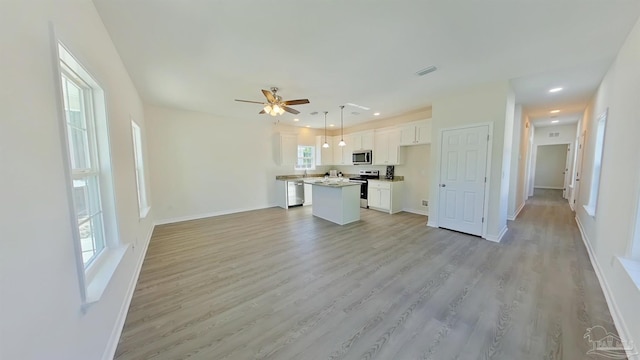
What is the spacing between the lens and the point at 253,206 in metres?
6.66

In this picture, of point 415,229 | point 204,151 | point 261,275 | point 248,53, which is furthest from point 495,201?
point 204,151

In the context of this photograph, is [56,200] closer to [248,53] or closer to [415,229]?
[248,53]

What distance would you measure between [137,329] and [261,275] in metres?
1.22

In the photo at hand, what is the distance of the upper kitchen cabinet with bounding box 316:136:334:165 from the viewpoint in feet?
25.6

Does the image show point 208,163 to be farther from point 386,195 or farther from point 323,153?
point 386,195

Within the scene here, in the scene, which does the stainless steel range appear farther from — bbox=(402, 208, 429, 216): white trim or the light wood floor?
the light wood floor

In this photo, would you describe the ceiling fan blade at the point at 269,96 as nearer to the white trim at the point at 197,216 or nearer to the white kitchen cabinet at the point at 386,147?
the white kitchen cabinet at the point at 386,147

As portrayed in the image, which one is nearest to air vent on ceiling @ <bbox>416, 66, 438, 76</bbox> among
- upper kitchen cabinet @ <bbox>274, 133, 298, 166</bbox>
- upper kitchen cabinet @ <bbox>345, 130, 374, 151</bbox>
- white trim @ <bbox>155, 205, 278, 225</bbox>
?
upper kitchen cabinet @ <bbox>345, 130, 374, 151</bbox>

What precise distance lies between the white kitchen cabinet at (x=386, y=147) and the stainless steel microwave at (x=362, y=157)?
159mm

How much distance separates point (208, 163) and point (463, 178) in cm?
585

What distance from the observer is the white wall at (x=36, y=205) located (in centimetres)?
84

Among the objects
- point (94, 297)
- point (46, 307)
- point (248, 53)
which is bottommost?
point (94, 297)

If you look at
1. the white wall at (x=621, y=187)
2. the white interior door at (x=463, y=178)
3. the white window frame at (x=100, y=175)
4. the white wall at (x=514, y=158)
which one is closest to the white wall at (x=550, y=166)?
the white wall at (x=514, y=158)

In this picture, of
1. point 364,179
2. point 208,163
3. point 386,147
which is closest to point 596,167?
point 386,147
